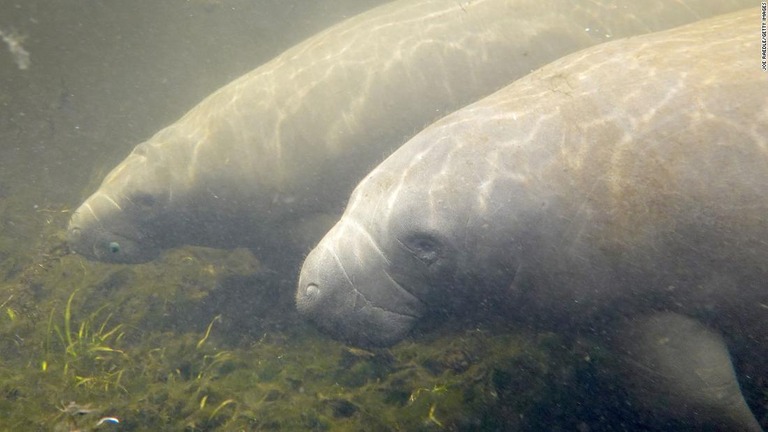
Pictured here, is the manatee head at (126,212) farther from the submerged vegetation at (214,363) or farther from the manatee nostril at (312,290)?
the manatee nostril at (312,290)

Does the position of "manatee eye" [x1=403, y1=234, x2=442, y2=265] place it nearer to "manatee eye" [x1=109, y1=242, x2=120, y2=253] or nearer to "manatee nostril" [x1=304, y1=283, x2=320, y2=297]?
"manatee nostril" [x1=304, y1=283, x2=320, y2=297]

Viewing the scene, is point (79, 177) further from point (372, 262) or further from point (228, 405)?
point (372, 262)

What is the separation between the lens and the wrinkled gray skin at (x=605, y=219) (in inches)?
128

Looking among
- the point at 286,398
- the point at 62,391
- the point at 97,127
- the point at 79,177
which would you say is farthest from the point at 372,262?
the point at 97,127

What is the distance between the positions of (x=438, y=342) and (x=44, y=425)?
4227mm

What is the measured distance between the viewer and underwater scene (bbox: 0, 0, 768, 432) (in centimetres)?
339

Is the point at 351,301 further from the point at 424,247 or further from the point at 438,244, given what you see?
the point at 438,244

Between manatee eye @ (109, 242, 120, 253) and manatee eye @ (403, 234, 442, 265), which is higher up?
manatee eye @ (403, 234, 442, 265)

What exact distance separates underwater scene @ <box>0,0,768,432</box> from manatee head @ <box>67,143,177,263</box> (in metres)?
0.03

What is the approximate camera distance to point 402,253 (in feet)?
13.0

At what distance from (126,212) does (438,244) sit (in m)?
4.86

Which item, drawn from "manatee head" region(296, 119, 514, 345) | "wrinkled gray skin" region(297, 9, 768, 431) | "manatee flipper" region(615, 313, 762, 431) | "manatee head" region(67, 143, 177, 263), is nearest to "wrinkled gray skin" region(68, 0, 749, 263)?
"manatee head" region(67, 143, 177, 263)

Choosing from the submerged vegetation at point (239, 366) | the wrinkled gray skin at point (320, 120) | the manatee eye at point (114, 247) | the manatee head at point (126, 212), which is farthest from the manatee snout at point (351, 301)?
the manatee eye at point (114, 247)

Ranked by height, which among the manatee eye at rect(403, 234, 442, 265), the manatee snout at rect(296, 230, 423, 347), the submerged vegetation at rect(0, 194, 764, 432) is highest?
the manatee eye at rect(403, 234, 442, 265)
